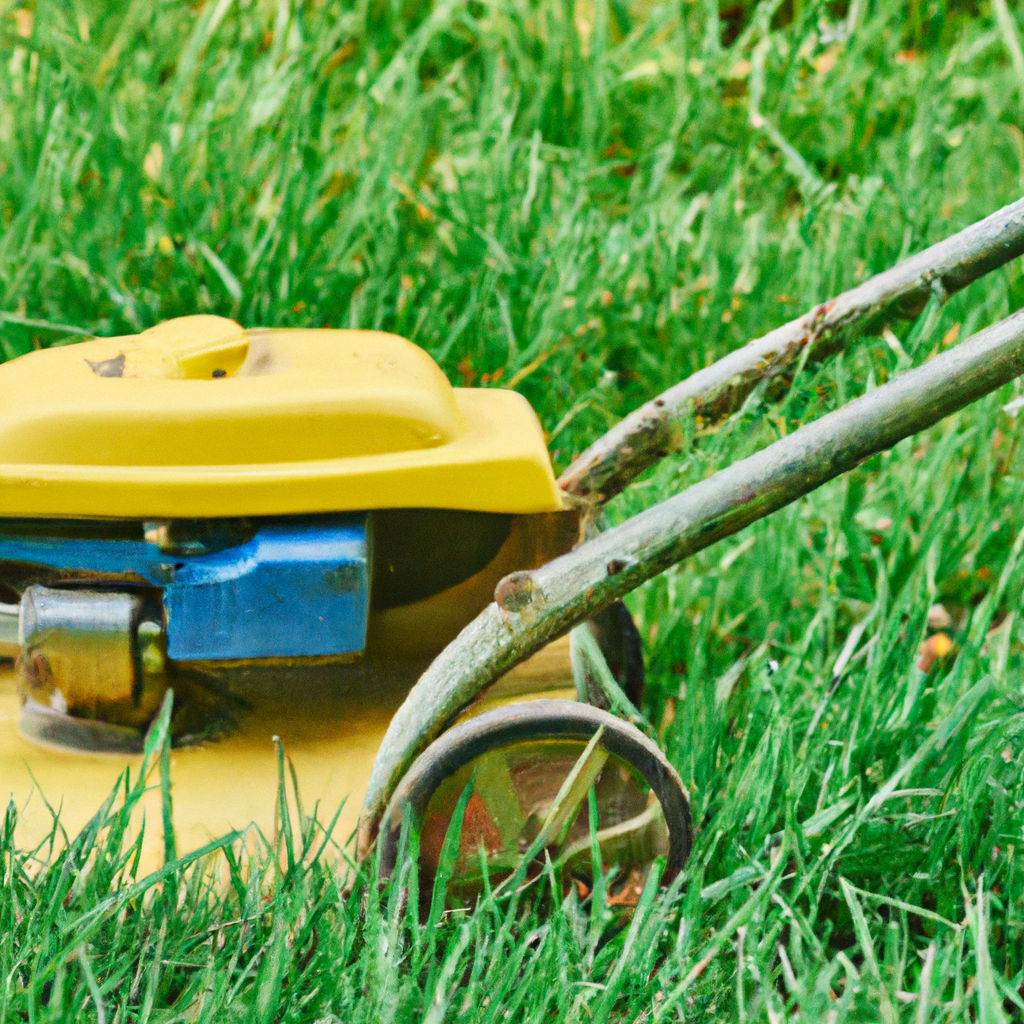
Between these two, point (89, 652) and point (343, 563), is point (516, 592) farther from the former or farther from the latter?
point (89, 652)

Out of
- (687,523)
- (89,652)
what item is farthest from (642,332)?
(89,652)

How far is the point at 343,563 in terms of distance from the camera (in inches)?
41.4

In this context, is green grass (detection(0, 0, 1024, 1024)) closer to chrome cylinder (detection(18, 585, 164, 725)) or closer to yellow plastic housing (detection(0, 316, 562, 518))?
chrome cylinder (detection(18, 585, 164, 725))

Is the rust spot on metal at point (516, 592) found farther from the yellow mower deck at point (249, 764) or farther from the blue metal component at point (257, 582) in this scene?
the yellow mower deck at point (249, 764)

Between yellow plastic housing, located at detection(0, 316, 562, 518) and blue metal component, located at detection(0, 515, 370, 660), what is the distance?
0.14ft

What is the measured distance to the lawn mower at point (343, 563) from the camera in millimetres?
982

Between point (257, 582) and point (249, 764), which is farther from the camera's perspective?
point (249, 764)

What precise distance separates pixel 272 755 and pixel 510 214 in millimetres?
1048

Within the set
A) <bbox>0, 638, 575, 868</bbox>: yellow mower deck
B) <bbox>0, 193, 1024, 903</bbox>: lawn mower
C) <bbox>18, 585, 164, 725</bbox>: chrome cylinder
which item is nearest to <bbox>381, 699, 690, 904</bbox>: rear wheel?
<bbox>0, 193, 1024, 903</bbox>: lawn mower

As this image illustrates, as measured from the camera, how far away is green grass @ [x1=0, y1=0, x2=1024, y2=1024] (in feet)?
A: 3.20

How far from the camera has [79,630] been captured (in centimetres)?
107

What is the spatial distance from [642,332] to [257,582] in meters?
0.99

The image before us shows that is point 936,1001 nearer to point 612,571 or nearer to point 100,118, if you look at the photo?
point 612,571

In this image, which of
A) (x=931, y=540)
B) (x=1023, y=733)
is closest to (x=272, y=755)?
(x=1023, y=733)
